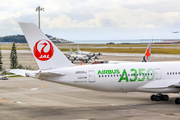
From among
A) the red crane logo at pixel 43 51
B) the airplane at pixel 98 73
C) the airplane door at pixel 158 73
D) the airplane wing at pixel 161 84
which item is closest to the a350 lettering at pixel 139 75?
the airplane at pixel 98 73

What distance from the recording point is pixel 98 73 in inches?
1160

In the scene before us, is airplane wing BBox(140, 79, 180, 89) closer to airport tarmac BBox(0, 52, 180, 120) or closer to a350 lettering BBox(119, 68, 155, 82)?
a350 lettering BBox(119, 68, 155, 82)

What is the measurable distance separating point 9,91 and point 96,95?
12.1 metres

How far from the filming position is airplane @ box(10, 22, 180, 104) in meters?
28.0

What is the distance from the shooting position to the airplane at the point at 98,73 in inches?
1104

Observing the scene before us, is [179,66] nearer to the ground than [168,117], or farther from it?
farther from it

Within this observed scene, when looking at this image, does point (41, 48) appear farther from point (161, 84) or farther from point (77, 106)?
point (161, 84)

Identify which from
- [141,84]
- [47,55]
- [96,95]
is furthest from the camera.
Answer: [96,95]

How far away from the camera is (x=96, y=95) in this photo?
36.5 meters

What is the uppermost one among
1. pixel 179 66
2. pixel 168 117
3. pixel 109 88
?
pixel 179 66

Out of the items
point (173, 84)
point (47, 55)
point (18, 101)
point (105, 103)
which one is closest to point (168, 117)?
point (173, 84)

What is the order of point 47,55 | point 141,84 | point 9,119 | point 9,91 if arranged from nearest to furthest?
point 9,119 → point 47,55 → point 141,84 → point 9,91

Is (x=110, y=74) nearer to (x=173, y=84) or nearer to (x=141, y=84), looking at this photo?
(x=141, y=84)

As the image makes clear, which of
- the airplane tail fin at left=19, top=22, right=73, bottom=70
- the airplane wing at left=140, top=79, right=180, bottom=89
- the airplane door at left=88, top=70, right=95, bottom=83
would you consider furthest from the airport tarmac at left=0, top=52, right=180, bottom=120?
the airplane tail fin at left=19, top=22, right=73, bottom=70
